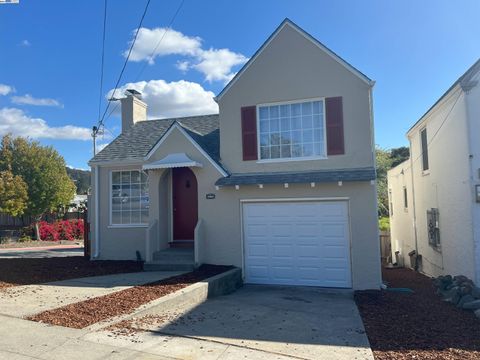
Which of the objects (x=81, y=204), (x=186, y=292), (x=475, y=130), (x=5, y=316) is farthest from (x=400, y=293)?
(x=81, y=204)

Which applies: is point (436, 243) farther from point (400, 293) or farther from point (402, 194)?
point (402, 194)

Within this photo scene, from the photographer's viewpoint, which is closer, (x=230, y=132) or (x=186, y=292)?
(x=186, y=292)

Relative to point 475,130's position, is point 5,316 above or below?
below

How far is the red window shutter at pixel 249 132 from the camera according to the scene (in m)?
11.9

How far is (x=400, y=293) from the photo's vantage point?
10.1 metres

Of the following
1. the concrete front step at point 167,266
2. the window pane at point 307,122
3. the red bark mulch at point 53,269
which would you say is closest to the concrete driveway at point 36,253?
the red bark mulch at point 53,269

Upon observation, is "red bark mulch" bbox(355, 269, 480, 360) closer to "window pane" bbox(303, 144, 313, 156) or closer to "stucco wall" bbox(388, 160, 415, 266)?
"window pane" bbox(303, 144, 313, 156)

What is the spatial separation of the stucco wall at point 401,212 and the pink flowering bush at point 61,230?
70.0ft

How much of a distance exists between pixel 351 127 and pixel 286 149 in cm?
193

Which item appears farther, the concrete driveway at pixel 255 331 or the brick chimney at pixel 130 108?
the brick chimney at pixel 130 108

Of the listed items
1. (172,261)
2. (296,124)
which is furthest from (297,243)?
(172,261)

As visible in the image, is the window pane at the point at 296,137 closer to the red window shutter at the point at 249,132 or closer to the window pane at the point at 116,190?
the red window shutter at the point at 249,132

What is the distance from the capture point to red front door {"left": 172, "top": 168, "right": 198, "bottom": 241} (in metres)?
13.1

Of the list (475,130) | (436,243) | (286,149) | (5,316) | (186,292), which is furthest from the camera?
(436,243)
